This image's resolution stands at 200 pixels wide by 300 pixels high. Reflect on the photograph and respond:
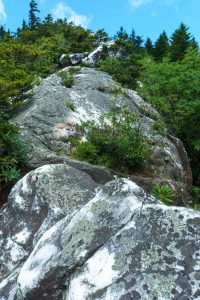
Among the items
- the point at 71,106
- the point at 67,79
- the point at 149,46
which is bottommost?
the point at 71,106

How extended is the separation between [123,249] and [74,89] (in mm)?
12288

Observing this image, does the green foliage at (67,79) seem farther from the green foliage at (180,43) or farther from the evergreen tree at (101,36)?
the green foliage at (180,43)

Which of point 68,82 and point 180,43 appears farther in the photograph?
point 180,43

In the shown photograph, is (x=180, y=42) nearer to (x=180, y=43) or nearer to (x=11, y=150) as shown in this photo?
(x=180, y=43)

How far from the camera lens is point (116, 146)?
478 inches

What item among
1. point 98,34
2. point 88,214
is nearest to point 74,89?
point 88,214

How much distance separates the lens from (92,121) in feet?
45.0

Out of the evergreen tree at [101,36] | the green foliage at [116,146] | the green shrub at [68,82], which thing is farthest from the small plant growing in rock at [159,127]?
the evergreen tree at [101,36]

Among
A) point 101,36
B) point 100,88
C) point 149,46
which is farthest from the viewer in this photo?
point 149,46

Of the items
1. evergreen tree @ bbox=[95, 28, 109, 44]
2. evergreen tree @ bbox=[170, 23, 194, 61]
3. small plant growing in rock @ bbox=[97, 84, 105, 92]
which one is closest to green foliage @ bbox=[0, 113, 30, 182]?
small plant growing in rock @ bbox=[97, 84, 105, 92]

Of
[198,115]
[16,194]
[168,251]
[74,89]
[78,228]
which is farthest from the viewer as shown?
[198,115]

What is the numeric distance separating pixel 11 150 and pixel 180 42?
108 ft

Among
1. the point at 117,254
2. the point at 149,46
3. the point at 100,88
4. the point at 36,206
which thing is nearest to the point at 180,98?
the point at 100,88

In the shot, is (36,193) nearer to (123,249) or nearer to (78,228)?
(78,228)
